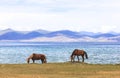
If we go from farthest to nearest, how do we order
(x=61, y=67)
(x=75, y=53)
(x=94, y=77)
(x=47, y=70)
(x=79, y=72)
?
1. (x=75, y=53)
2. (x=61, y=67)
3. (x=47, y=70)
4. (x=79, y=72)
5. (x=94, y=77)

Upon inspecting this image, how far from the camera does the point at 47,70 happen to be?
3994 cm

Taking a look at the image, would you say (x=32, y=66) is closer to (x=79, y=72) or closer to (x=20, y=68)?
(x=20, y=68)

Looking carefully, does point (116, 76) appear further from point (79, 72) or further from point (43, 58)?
point (43, 58)

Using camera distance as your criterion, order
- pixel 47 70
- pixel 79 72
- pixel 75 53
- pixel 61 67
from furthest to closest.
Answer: pixel 75 53, pixel 61 67, pixel 47 70, pixel 79 72

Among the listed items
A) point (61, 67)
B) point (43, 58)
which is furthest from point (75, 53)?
point (61, 67)

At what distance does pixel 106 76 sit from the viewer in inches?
1320

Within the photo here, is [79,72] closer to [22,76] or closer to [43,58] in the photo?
[22,76]

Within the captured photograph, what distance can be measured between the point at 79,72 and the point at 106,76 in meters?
4.31

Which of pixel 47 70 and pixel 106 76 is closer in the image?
pixel 106 76

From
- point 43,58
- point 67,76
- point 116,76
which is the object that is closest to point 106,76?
point 116,76

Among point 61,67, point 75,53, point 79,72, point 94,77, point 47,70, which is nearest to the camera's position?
point 94,77

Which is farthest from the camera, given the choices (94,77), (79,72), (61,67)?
(61,67)

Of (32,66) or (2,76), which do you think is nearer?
(2,76)

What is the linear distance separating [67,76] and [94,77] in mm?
2345
